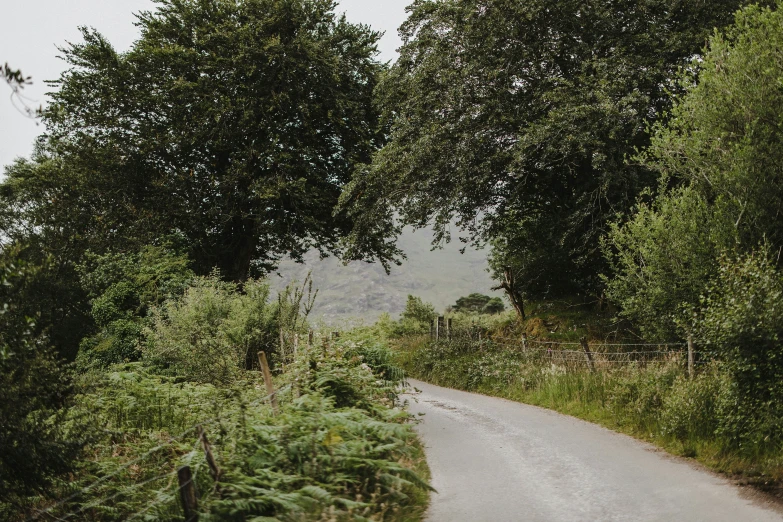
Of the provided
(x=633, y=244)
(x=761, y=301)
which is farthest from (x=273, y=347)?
(x=761, y=301)

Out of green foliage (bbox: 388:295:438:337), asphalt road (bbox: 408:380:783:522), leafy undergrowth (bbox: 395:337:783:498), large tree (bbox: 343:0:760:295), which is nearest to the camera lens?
asphalt road (bbox: 408:380:783:522)

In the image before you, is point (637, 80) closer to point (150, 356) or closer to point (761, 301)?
point (761, 301)

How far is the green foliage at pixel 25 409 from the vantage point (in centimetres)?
706

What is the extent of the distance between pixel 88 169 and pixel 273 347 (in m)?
17.1

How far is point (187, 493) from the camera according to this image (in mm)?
5766

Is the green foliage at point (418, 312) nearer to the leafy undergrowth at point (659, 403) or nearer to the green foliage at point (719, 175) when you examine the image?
the leafy undergrowth at point (659, 403)

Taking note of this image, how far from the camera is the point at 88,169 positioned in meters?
29.0

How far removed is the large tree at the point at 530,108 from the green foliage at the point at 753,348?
9.48 metres

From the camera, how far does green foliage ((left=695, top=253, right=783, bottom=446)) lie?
1004 cm

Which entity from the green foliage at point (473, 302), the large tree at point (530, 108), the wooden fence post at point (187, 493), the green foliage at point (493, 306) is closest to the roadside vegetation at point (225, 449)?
the wooden fence post at point (187, 493)

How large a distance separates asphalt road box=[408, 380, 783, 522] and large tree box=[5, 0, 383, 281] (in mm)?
17977

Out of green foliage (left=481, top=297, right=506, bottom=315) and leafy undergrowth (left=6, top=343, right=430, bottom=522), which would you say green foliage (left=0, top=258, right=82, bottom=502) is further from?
green foliage (left=481, top=297, right=506, bottom=315)

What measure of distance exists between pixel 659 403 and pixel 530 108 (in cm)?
1365

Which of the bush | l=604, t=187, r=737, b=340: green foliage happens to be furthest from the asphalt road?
l=604, t=187, r=737, b=340: green foliage
